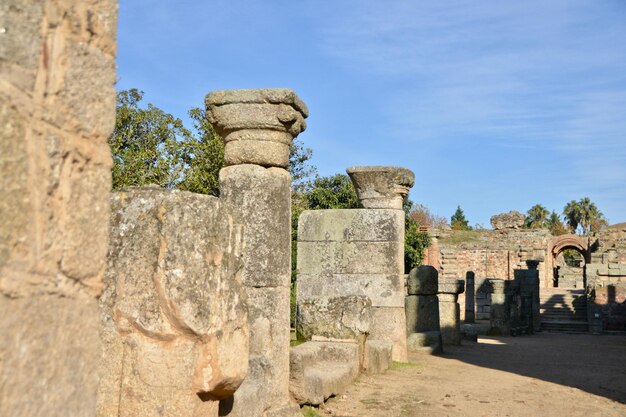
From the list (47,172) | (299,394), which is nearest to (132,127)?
(299,394)

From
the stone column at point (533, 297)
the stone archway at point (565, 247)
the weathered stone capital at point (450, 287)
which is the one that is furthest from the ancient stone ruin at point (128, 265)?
the stone archway at point (565, 247)

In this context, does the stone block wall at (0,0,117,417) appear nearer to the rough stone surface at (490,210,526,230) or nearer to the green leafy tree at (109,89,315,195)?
the green leafy tree at (109,89,315,195)

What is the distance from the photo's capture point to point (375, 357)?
988 cm

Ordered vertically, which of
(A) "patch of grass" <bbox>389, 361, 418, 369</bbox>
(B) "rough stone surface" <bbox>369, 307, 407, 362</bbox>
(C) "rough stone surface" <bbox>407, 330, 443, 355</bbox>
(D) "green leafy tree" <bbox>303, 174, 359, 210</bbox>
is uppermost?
(D) "green leafy tree" <bbox>303, 174, 359, 210</bbox>

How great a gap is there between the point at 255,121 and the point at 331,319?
12.9 feet

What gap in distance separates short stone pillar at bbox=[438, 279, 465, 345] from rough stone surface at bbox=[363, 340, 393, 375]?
19.9 ft

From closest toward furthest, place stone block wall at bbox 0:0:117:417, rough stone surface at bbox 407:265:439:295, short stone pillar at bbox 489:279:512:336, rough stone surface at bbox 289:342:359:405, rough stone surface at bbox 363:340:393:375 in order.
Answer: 1. stone block wall at bbox 0:0:117:417
2. rough stone surface at bbox 289:342:359:405
3. rough stone surface at bbox 363:340:393:375
4. rough stone surface at bbox 407:265:439:295
5. short stone pillar at bbox 489:279:512:336

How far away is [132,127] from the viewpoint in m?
20.9

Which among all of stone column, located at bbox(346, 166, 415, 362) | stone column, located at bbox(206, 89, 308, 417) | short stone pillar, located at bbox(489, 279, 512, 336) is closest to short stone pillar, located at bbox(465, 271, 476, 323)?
short stone pillar, located at bbox(489, 279, 512, 336)

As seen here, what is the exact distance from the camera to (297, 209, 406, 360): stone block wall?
11586 millimetres

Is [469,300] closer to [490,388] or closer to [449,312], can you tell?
[449,312]

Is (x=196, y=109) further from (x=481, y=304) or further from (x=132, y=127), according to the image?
(x=481, y=304)

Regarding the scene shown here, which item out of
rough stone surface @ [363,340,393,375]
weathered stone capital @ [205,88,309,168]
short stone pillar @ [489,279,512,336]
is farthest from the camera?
short stone pillar @ [489,279,512,336]

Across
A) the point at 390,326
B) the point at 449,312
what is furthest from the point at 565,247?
the point at 390,326
